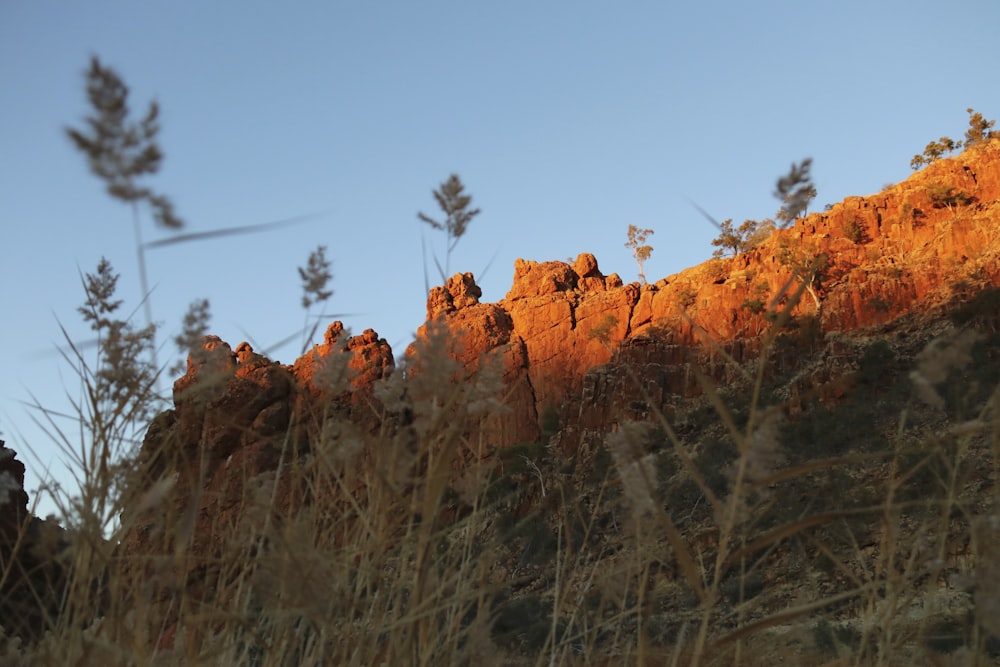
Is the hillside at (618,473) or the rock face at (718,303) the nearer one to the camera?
the hillside at (618,473)

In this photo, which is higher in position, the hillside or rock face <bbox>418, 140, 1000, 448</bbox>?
rock face <bbox>418, 140, 1000, 448</bbox>

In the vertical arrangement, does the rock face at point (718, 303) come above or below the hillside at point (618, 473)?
above

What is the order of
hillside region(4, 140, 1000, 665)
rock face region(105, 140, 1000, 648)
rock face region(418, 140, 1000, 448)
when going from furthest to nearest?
rock face region(418, 140, 1000, 448), rock face region(105, 140, 1000, 648), hillside region(4, 140, 1000, 665)

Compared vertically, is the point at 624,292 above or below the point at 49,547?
above

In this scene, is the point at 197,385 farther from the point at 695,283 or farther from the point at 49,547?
the point at 695,283

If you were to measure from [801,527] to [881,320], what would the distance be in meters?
26.7

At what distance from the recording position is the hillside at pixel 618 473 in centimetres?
117

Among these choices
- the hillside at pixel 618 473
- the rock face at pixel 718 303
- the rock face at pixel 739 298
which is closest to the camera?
the hillside at pixel 618 473

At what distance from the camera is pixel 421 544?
112 cm

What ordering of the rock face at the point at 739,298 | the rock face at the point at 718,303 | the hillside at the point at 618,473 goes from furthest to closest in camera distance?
1. the rock face at the point at 739,298
2. the rock face at the point at 718,303
3. the hillside at the point at 618,473

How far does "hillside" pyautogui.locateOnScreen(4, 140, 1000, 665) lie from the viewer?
1.17 m

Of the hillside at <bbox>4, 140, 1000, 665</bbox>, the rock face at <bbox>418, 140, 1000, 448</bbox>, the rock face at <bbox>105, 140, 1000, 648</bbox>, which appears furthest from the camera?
the rock face at <bbox>418, 140, 1000, 448</bbox>

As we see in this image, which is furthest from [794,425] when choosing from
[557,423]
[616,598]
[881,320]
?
[616,598]

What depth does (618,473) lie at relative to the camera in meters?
1.40
